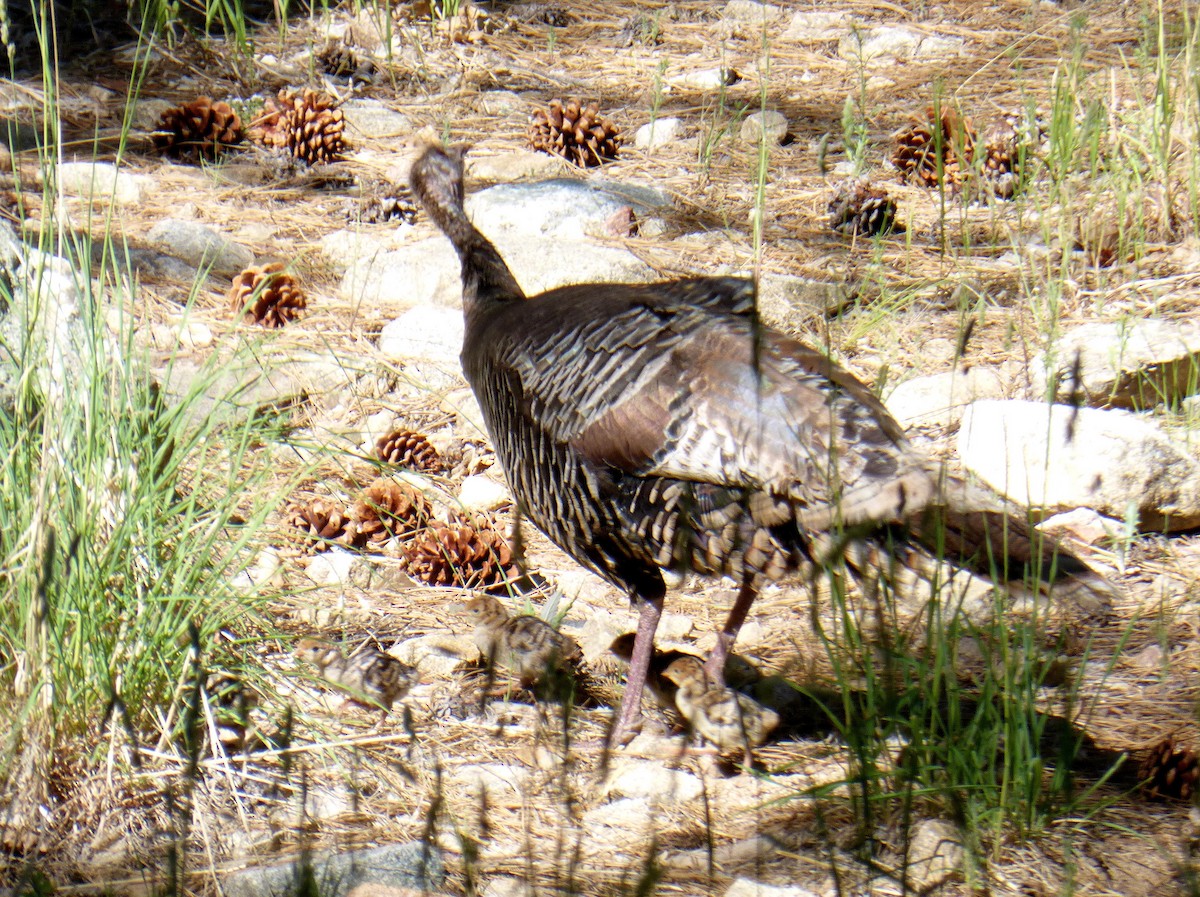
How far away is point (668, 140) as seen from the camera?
6352 mm

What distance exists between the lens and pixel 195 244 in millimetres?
5258

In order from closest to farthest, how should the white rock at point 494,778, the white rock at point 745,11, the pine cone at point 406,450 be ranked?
the white rock at point 494,778
the pine cone at point 406,450
the white rock at point 745,11

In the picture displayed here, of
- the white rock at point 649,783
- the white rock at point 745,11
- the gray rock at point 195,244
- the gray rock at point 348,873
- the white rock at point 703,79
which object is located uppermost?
the white rock at point 745,11

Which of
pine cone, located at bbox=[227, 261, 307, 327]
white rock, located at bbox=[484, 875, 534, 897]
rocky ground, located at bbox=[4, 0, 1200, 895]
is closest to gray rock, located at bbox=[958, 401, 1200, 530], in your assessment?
rocky ground, located at bbox=[4, 0, 1200, 895]

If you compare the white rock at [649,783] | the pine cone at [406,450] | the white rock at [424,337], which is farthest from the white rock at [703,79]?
the white rock at [649,783]

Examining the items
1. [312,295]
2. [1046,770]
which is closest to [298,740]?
[1046,770]

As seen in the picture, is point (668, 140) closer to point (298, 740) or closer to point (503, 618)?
point (503, 618)

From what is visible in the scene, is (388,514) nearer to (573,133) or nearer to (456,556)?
(456,556)

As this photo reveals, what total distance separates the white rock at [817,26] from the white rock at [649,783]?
5.51 metres

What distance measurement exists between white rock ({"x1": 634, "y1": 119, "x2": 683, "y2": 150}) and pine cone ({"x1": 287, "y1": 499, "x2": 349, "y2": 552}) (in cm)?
320

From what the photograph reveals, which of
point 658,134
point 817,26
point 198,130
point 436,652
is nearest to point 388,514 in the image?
point 436,652

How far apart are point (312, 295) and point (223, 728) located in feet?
9.16

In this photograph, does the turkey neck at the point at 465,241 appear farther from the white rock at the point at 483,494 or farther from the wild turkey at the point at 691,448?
the white rock at the point at 483,494

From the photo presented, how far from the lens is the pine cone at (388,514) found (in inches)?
155
